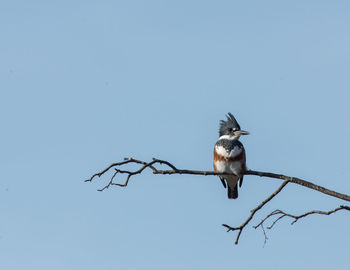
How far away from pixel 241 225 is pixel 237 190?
5018 mm

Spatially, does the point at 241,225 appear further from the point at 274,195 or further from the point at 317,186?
the point at 317,186

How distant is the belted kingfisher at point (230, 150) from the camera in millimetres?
9727

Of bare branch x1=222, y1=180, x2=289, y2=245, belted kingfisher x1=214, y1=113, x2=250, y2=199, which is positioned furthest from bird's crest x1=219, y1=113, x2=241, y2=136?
bare branch x1=222, y1=180, x2=289, y2=245

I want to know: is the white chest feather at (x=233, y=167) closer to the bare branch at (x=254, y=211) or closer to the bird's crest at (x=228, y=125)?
the bird's crest at (x=228, y=125)

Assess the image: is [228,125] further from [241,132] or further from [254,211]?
[254,211]

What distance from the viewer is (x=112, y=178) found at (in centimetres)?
630

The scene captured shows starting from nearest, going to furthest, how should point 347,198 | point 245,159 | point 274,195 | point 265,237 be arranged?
point 347,198
point 274,195
point 265,237
point 245,159

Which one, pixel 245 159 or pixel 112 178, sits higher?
pixel 245 159

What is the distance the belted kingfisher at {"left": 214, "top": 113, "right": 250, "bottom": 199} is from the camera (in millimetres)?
9727

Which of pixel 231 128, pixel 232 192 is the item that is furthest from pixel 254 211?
pixel 232 192

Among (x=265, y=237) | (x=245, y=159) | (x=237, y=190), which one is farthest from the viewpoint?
(x=237, y=190)

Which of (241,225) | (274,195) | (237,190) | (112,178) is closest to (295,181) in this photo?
(274,195)

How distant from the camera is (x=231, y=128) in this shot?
33.4 feet

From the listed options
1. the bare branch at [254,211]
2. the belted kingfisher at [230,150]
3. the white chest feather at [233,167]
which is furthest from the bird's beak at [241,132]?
the bare branch at [254,211]
